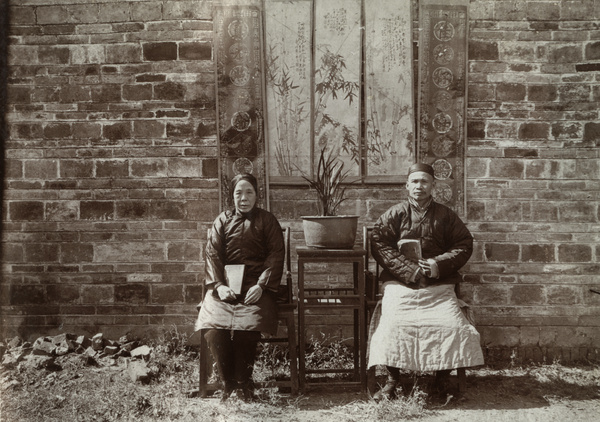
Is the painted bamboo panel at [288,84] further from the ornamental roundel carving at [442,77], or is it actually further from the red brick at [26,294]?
the red brick at [26,294]

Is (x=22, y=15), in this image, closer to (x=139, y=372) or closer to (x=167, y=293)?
(x=167, y=293)

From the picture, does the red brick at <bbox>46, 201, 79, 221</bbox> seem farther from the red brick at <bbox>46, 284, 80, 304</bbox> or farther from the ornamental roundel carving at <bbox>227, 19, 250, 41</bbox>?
the ornamental roundel carving at <bbox>227, 19, 250, 41</bbox>

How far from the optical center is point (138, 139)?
4812 mm

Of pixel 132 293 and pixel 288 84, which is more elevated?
pixel 288 84

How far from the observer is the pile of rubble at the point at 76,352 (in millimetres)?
4234

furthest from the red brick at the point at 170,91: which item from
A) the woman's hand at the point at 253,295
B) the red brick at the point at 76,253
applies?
the woman's hand at the point at 253,295

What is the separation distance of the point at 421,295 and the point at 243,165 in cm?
204

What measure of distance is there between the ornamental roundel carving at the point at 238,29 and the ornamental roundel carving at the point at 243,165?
114cm

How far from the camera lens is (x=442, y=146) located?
4.68 metres

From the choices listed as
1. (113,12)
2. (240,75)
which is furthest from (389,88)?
(113,12)

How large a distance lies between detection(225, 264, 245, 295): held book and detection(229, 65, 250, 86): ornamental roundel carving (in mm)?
1802

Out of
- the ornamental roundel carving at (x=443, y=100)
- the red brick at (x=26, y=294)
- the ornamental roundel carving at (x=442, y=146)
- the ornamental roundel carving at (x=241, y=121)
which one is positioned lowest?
the red brick at (x=26, y=294)

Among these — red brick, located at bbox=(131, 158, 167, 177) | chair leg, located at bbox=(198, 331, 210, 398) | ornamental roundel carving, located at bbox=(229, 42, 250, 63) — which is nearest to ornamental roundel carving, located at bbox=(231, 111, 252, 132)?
ornamental roundel carving, located at bbox=(229, 42, 250, 63)

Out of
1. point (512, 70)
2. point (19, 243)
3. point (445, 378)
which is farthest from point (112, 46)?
point (445, 378)
